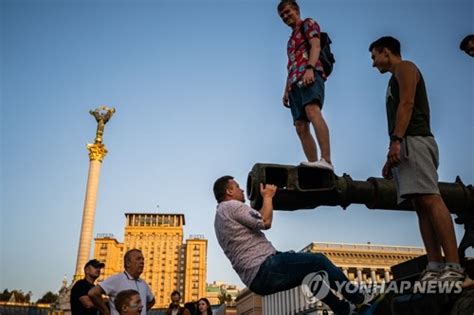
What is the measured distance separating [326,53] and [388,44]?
71cm

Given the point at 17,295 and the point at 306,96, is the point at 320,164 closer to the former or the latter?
the point at 306,96

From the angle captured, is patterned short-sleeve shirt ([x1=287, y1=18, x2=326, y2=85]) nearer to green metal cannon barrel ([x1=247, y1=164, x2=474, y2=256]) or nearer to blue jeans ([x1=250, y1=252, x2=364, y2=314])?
green metal cannon barrel ([x1=247, y1=164, x2=474, y2=256])

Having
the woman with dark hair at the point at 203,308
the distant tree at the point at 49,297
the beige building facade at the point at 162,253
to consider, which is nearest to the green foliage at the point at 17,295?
the distant tree at the point at 49,297

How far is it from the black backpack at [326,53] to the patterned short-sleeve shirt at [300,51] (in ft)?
0.13

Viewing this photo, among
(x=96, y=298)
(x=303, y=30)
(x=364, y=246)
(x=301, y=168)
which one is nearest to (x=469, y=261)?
(x=301, y=168)

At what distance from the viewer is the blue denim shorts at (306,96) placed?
127 inches

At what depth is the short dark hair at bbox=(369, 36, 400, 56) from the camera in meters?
2.80

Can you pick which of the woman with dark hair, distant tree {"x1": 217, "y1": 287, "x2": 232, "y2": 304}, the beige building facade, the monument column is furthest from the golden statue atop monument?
the beige building facade

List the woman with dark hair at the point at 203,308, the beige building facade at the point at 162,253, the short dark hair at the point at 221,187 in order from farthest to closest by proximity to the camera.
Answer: the beige building facade at the point at 162,253
the woman with dark hair at the point at 203,308
the short dark hair at the point at 221,187

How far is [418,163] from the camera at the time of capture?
94.9 inches

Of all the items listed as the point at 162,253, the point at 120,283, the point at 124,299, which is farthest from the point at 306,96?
the point at 162,253

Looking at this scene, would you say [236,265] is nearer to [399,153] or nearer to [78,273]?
[399,153]

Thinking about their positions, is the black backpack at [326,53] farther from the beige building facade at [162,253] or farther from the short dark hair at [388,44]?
the beige building facade at [162,253]

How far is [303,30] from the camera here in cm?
349
